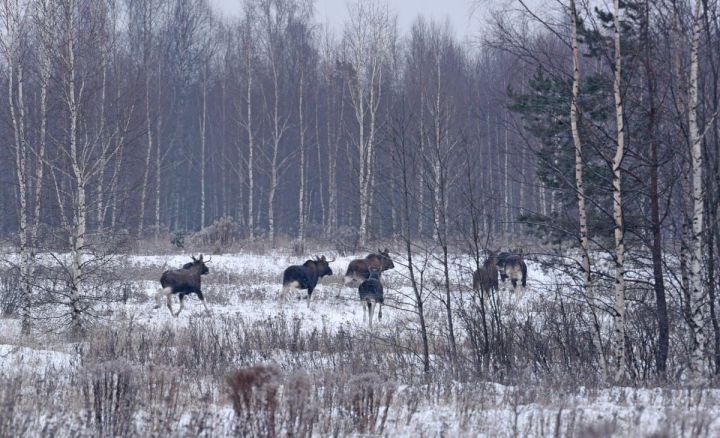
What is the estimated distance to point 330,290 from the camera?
69.5 ft

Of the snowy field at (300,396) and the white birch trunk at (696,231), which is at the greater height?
the white birch trunk at (696,231)

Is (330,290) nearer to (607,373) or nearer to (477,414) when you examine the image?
(607,373)

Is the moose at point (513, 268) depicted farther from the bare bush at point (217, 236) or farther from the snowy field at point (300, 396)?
the bare bush at point (217, 236)

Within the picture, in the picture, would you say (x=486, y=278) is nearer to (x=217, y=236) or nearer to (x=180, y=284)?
(x=180, y=284)

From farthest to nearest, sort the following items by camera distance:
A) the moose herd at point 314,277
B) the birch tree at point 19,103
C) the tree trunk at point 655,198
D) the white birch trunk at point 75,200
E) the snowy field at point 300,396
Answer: the moose herd at point 314,277
the birch tree at point 19,103
the white birch trunk at point 75,200
the tree trunk at point 655,198
the snowy field at point 300,396

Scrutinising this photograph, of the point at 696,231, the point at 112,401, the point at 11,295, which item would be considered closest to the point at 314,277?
the point at 11,295

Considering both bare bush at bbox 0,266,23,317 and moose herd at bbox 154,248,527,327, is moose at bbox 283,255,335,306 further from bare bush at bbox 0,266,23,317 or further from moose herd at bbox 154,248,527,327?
bare bush at bbox 0,266,23,317

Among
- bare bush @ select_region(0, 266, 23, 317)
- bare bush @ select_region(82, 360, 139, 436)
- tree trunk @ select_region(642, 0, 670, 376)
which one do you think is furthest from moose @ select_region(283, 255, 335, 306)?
bare bush @ select_region(82, 360, 139, 436)

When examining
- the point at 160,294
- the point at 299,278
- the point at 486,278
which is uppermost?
the point at 486,278

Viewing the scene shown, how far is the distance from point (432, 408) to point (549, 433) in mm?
1343

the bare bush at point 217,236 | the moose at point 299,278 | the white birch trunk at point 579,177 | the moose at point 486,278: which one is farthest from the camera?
the bare bush at point 217,236

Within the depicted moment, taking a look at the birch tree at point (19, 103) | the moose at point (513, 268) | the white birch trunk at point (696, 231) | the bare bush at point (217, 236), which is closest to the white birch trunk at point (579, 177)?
the white birch trunk at point (696, 231)

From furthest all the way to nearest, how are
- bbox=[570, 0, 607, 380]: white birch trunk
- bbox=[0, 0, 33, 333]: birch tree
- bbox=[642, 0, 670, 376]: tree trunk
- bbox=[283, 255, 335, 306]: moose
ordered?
bbox=[283, 255, 335, 306]: moose → bbox=[0, 0, 33, 333]: birch tree → bbox=[642, 0, 670, 376]: tree trunk → bbox=[570, 0, 607, 380]: white birch trunk

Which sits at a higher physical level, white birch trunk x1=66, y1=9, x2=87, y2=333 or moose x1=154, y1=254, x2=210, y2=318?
white birch trunk x1=66, y1=9, x2=87, y2=333
